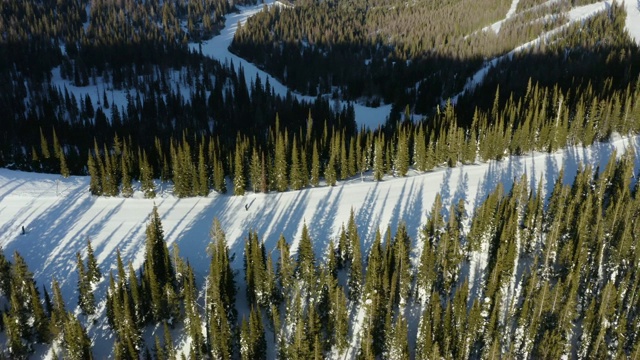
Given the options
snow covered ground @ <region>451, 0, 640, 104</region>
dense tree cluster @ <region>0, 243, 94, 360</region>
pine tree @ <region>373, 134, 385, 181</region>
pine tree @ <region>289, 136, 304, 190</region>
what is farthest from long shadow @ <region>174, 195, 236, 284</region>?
snow covered ground @ <region>451, 0, 640, 104</region>

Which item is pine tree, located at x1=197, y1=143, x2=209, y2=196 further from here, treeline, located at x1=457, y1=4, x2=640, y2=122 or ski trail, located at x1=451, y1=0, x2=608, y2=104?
ski trail, located at x1=451, y1=0, x2=608, y2=104

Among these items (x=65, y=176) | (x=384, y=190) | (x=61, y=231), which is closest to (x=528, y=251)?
(x=384, y=190)

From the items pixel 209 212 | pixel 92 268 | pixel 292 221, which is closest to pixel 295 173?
pixel 292 221

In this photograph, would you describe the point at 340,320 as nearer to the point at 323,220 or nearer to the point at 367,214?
the point at 323,220

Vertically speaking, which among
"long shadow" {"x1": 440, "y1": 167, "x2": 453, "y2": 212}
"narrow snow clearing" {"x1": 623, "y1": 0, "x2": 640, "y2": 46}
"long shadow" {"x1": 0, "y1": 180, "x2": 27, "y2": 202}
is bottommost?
"long shadow" {"x1": 440, "y1": 167, "x2": 453, "y2": 212}

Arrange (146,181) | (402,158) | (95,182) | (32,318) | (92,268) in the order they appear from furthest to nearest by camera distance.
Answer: (402,158) < (95,182) < (146,181) < (92,268) < (32,318)
